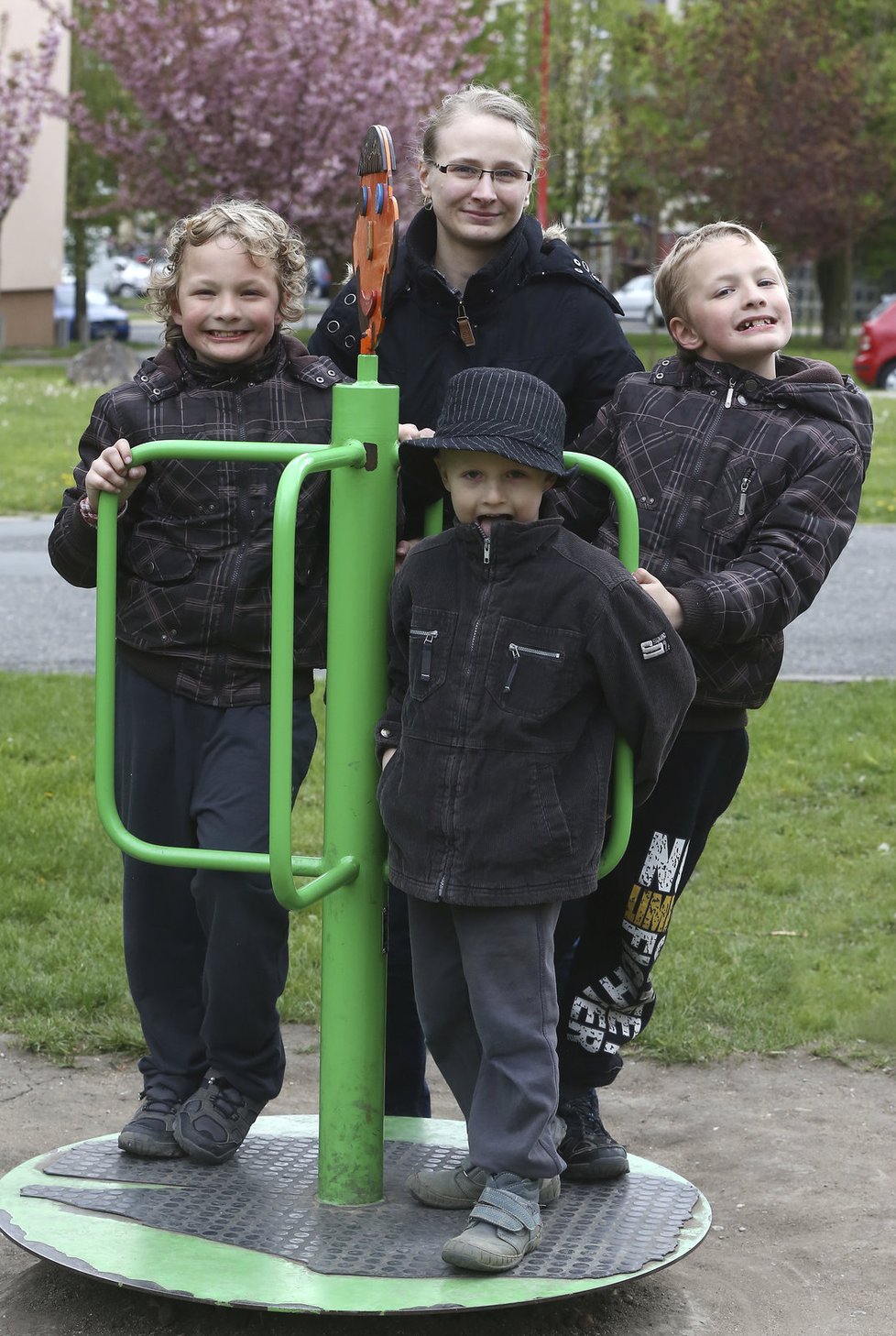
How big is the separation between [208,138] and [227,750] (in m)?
20.6

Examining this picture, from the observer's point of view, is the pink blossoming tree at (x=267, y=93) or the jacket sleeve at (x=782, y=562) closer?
the jacket sleeve at (x=782, y=562)

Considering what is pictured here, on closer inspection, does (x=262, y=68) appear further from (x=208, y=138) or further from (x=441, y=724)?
(x=441, y=724)

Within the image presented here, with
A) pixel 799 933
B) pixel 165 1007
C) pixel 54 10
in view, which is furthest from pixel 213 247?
pixel 54 10

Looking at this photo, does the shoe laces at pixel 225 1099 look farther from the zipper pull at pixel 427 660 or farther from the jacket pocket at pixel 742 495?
the jacket pocket at pixel 742 495

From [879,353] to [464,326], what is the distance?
18773 millimetres

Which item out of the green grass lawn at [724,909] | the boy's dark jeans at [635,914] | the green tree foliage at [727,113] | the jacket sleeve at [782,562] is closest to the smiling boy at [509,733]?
the jacket sleeve at [782,562]

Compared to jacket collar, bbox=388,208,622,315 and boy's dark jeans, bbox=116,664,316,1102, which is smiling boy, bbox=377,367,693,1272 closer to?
boy's dark jeans, bbox=116,664,316,1102

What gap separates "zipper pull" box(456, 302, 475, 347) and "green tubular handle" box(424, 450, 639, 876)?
50 cm

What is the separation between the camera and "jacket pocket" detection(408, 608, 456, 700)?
8.66 ft

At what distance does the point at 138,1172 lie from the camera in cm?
302

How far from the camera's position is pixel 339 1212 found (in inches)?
115

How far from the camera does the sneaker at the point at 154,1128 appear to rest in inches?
121

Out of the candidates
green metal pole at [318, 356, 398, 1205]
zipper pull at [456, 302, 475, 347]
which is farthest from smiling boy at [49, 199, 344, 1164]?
zipper pull at [456, 302, 475, 347]

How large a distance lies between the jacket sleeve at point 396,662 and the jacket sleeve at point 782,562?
40 centimetres
